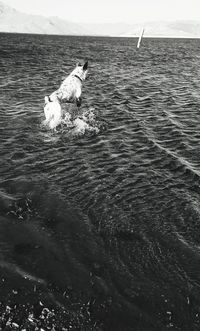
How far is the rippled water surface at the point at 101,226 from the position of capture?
236 inches

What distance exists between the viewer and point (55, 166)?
11.6 meters

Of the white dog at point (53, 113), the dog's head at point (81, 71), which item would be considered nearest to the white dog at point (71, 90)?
the dog's head at point (81, 71)

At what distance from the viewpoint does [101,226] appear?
27.1 feet

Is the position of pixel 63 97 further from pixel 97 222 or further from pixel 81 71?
pixel 97 222

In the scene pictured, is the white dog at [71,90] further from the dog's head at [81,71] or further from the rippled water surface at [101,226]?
the rippled water surface at [101,226]

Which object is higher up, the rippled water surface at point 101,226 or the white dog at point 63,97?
the white dog at point 63,97

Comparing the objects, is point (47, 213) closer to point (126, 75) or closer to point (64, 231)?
point (64, 231)

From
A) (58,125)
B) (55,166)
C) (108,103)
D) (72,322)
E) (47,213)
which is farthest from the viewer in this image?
(108,103)

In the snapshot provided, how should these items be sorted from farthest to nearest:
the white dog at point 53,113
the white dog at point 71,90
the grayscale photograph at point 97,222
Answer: the white dog at point 71,90 → the white dog at point 53,113 → the grayscale photograph at point 97,222

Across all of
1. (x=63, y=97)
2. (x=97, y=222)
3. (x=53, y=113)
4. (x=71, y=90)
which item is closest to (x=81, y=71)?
(x=71, y=90)

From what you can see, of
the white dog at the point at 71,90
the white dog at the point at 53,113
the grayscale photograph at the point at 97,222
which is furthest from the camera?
the white dog at the point at 71,90

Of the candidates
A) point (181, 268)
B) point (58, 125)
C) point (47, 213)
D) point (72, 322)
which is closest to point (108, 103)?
point (58, 125)

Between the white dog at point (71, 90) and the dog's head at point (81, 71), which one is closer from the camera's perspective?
the white dog at point (71, 90)

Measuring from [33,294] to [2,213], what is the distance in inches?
113
